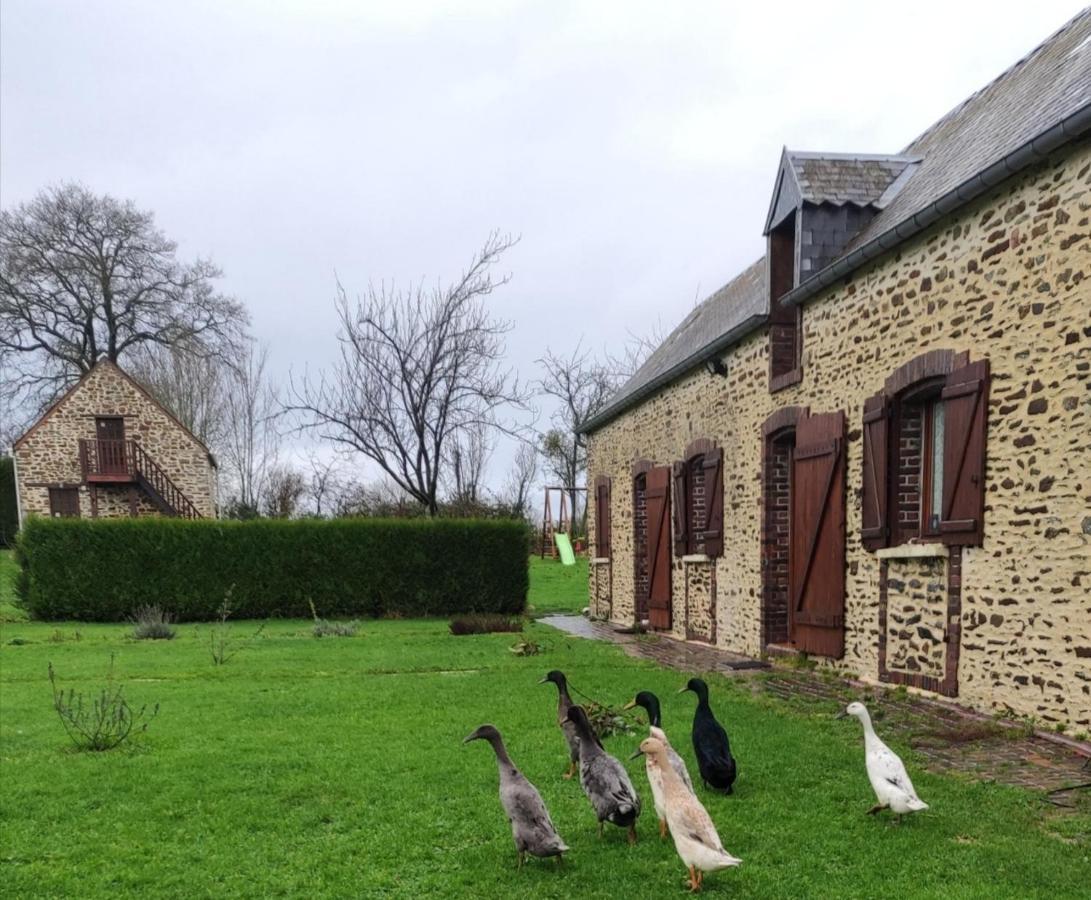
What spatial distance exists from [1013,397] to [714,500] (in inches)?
251

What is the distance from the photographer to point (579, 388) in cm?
3834

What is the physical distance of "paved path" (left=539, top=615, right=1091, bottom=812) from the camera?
5.04 m

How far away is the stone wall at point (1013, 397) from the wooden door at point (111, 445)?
2579 cm

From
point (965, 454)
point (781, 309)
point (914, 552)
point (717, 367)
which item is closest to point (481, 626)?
point (717, 367)

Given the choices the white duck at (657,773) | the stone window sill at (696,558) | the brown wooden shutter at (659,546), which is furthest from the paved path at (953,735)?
the brown wooden shutter at (659,546)

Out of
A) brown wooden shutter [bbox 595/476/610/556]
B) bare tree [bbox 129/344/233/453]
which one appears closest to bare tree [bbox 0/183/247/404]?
bare tree [bbox 129/344/233/453]

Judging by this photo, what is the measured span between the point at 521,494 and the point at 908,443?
99.0 feet

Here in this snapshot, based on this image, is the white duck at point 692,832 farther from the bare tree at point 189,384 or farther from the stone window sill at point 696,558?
the bare tree at point 189,384

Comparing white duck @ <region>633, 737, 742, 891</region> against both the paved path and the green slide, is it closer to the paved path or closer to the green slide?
the paved path

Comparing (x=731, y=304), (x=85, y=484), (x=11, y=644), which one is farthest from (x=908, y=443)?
(x=85, y=484)

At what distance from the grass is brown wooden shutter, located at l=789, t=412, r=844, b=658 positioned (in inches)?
467

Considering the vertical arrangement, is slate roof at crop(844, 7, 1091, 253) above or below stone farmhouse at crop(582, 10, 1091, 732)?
above

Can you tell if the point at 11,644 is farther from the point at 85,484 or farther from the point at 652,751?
the point at 85,484

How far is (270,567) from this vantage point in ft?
61.9
